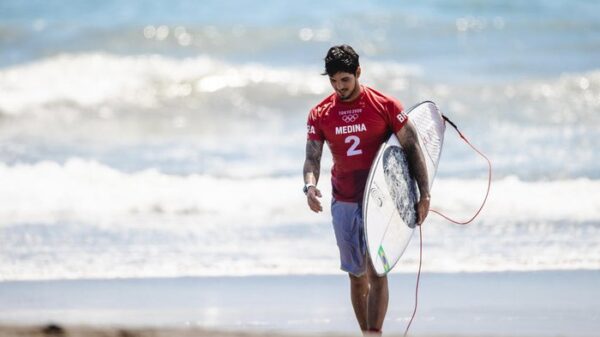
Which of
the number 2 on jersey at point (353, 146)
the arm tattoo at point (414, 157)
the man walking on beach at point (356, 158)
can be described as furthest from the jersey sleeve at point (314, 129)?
the arm tattoo at point (414, 157)

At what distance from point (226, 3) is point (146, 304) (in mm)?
18271

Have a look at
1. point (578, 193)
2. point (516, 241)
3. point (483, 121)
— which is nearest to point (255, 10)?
point (483, 121)

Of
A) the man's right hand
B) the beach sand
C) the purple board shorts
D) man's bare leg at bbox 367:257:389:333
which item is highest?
the man's right hand

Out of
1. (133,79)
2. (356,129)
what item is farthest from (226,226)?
(133,79)

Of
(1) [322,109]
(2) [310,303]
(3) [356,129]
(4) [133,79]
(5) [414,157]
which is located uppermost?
(4) [133,79]

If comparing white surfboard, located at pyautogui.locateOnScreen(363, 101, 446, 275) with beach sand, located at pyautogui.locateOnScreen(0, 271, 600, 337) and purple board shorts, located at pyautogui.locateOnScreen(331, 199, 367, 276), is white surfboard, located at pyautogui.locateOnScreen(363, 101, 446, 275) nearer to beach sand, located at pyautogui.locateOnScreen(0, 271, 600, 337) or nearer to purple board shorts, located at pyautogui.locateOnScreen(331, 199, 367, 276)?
purple board shorts, located at pyautogui.locateOnScreen(331, 199, 367, 276)

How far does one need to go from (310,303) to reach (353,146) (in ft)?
6.82

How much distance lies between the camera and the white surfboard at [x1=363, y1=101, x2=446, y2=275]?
5.28 metres

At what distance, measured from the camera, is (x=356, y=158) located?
17.7 ft

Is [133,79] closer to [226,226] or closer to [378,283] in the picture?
[226,226]

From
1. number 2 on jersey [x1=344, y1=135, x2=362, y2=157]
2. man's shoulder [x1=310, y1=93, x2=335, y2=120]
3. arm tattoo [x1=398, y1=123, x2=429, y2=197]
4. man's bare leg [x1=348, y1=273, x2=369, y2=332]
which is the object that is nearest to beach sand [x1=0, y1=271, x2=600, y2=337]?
man's bare leg [x1=348, y1=273, x2=369, y2=332]

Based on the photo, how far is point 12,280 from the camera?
8039mm

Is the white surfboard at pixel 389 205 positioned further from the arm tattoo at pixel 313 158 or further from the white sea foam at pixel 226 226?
the white sea foam at pixel 226 226

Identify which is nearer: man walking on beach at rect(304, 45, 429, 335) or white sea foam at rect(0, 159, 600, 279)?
man walking on beach at rect(304, 45, 429, 335)
